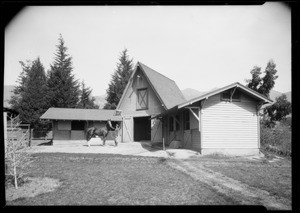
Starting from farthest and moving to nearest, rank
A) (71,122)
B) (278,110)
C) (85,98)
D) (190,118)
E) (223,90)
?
(85,98) < (278,110) < (71,122) < (190,118) < (223,90)

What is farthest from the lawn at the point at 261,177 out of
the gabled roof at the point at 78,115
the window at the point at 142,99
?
the gabled roof at the point at 78,115

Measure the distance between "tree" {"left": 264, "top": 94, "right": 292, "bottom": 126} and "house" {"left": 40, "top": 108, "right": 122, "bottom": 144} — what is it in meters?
20.6

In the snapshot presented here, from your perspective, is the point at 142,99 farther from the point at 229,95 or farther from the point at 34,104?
the point at 34,104

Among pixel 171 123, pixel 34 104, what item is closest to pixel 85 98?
pixel 34 104

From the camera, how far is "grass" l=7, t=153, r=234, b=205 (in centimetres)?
509

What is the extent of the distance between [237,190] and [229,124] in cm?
834

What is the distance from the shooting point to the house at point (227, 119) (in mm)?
13492

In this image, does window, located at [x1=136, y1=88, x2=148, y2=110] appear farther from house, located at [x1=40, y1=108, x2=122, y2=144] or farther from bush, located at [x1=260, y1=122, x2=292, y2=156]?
bush, located at [x1=260, y1=122, x2=292, y2=156]

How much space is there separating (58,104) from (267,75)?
108 ft

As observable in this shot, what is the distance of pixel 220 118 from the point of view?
13.8 metres

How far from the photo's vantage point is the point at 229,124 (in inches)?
547

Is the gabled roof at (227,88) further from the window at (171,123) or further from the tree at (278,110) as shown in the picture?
the tree at (278,110)

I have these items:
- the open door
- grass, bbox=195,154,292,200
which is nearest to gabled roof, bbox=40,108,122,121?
the open door
